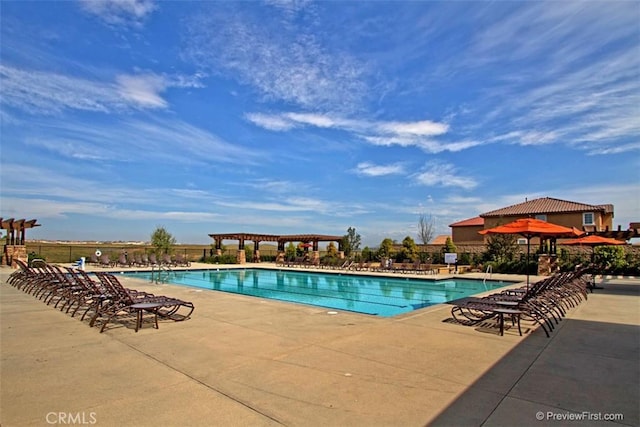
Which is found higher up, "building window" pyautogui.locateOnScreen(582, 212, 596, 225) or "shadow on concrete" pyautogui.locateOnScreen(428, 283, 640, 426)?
"building window" pyautogui.locateOnScreen(582, 212, 596, 225)

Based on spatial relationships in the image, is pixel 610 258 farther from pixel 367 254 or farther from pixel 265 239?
pixel 265 239

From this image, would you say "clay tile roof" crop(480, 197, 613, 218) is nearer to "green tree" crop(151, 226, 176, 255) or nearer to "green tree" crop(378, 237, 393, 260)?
"green tree" crop(378, 237, 393, 260)

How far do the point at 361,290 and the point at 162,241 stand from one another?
18.8 metres

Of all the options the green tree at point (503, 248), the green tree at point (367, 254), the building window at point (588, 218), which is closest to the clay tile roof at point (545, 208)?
the building window at point (588, 218)

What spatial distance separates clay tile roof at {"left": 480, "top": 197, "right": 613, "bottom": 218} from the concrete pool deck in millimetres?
25665

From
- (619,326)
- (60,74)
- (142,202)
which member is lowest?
(619,326)

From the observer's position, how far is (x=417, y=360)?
14.0ft

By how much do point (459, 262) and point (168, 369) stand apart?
2137 cm

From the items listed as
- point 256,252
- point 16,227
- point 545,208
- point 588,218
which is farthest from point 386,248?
point 16,227

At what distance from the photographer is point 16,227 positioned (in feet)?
65.6

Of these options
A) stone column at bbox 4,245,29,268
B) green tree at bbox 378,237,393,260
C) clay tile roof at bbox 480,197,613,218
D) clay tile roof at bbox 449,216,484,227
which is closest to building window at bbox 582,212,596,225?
clay tile roof at bbox 480,197,613,218

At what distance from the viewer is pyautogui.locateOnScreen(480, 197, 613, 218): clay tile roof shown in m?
28.1

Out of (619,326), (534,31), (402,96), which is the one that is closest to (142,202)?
(402,96)

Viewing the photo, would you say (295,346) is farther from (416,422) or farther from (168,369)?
(416,422)
